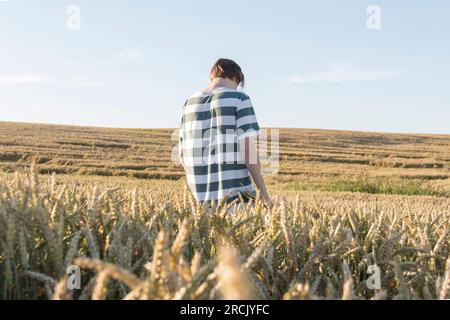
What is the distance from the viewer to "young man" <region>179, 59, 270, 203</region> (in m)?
4.12

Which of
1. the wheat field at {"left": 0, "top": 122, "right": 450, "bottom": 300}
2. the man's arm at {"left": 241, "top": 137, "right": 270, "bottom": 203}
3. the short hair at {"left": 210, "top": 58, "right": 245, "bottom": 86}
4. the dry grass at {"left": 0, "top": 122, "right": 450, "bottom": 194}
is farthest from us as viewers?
the dry grass at {"left": 0, "top": 122, "right": 450, "bottom": 194}

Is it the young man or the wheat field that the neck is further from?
the wheat field

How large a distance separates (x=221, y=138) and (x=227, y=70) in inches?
23.1

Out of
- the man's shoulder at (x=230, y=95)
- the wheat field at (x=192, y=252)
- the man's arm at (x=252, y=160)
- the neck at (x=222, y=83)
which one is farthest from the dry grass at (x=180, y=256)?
the neck at (x=222, y=83)

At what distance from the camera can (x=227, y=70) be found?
14.1 ft

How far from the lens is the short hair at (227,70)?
4312 mm

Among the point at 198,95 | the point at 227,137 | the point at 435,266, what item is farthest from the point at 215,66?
the point at 435,266

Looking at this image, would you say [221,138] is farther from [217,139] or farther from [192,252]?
[192,252]

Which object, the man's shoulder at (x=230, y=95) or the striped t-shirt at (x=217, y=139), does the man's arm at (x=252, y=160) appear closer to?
the striped t-shirt at (x=217, y=139)

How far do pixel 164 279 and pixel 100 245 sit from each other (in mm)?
665

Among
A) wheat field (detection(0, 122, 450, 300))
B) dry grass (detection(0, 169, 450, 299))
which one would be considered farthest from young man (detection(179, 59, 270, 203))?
dry grass (detection(0, 169, 450, 299))

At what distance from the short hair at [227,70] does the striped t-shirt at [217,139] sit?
163mm

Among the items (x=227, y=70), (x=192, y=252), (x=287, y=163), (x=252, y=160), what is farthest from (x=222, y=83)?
(x=287, y=163)
